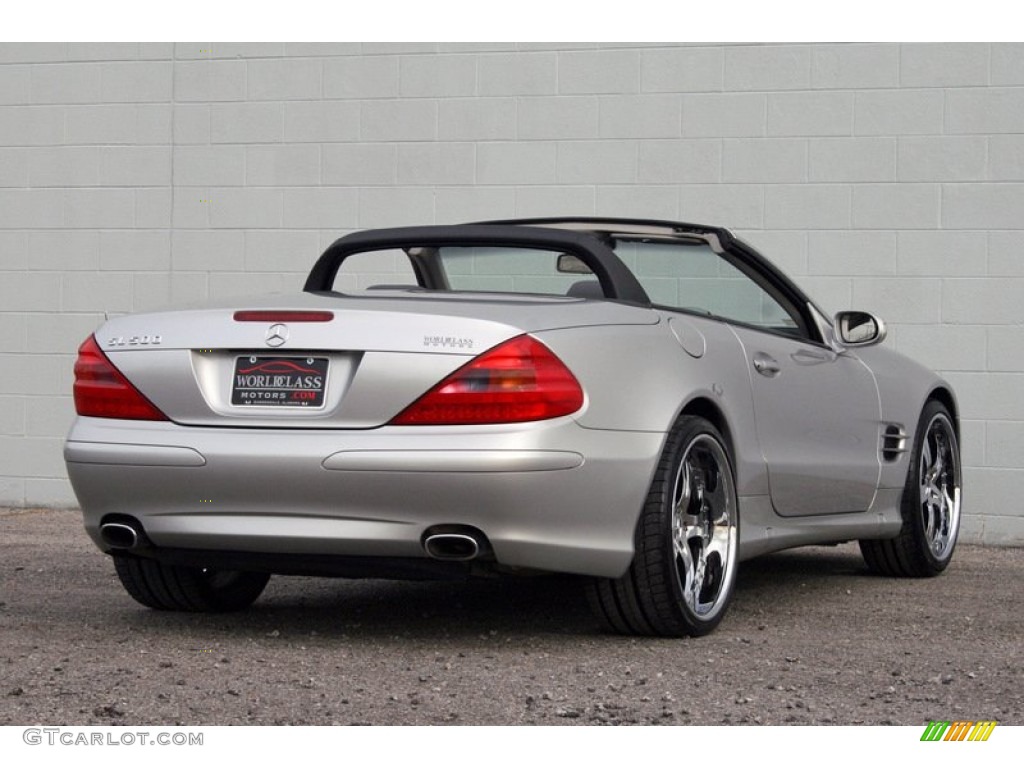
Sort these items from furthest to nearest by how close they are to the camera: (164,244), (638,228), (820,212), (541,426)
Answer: (164,244) < (820,212) < (638,228) < (541,426)

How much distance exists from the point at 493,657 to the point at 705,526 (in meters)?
0.91

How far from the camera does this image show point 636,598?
530 cm

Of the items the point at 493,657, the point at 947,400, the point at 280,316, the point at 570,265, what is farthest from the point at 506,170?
the point at 493,657

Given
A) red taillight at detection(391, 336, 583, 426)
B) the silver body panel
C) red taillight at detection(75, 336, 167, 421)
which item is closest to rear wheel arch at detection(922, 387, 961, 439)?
the silver body panel

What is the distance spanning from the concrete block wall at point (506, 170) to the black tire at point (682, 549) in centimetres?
413

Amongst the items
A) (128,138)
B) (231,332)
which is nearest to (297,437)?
(231,332)

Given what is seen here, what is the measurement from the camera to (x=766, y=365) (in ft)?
20.0

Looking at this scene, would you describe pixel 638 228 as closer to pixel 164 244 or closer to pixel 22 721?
pixel 22 721

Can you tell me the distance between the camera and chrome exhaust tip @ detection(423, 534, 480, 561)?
4934mm

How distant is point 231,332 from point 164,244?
5543 millimetres

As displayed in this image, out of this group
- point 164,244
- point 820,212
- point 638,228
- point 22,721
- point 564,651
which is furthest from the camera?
point 164,244

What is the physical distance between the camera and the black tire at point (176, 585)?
5930 mm

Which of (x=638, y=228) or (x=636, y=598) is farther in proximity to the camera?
(x=638, y=228)

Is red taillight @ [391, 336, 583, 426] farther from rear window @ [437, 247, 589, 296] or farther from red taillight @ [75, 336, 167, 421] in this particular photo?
rear window @ [437, 247, 589, 296]
